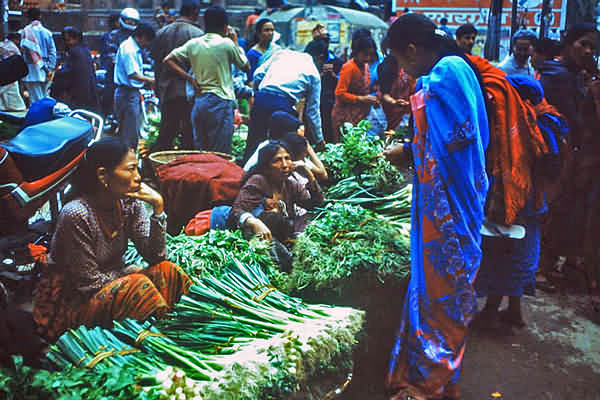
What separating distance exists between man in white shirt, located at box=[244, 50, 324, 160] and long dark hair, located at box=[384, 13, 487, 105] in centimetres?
277

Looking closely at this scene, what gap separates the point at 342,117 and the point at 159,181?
294 cm

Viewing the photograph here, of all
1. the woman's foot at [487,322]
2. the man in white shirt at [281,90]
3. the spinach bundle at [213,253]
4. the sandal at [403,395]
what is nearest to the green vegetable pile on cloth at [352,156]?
the man in white shirt at [281,90]

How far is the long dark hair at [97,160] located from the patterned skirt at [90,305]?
44 centimetres

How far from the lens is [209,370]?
218cm

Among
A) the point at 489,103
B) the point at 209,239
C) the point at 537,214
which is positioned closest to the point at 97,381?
the point at 209,239

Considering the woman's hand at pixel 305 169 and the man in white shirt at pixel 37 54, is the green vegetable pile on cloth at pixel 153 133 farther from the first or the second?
the woman's hand at pixel 305 169

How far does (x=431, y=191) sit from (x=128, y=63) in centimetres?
509

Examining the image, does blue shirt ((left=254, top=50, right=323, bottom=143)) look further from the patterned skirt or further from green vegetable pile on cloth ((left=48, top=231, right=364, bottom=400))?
the patterned skirt

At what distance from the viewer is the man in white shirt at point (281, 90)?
550cm

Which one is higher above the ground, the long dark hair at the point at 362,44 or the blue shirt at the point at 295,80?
the long dark hair at the point at 362,44

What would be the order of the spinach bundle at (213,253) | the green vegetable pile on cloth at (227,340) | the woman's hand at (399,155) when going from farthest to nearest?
the spinach bundle at (213,253)
the woman's hand at (399,155)
the green vegetable pile on cloth at (227,340)

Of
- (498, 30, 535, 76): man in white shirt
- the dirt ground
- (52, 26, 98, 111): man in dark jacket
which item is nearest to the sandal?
the dirt ground

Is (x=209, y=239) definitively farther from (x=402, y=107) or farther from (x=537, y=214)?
(x=402, y=107)

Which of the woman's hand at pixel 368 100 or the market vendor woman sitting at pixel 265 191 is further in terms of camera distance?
the woman's hand at pixel 368 100
